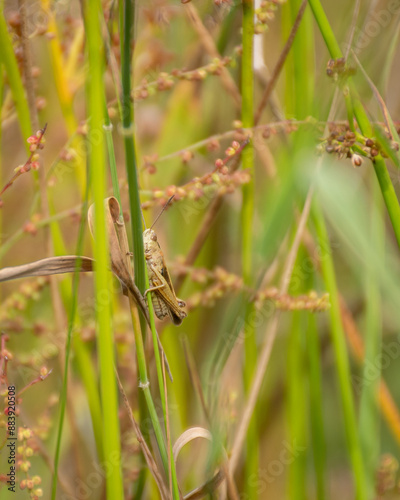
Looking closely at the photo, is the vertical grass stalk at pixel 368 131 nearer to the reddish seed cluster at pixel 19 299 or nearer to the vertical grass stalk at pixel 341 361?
the vertical grass stalk at pixel 341 361

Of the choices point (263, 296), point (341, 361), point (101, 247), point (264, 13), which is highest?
point (264, 13)

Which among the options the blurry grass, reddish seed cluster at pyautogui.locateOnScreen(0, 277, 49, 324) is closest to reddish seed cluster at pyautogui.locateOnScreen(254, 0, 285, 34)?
the blurry grass

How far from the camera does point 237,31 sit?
800 mm

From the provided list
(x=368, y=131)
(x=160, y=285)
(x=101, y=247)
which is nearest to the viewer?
(x=101, y=247)

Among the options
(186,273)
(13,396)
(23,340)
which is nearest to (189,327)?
(186,273)

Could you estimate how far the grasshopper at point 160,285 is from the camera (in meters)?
0.62

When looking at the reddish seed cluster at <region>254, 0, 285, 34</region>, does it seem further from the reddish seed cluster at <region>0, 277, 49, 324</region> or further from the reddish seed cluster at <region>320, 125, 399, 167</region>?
the reddish seed cluster at <region>0, 277, 49, 324</region>

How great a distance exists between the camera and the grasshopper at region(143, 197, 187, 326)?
62 centimetres

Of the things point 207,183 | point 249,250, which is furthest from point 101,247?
point 249,250

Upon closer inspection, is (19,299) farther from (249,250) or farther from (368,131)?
(368,131)

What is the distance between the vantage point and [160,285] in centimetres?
60

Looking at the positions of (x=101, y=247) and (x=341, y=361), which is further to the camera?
(x=341, y=361)

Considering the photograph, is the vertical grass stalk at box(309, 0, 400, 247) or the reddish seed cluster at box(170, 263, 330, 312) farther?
the reddish seed cluster at box(170, 263, 330, 312)

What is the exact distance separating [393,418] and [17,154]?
885 millimetres
